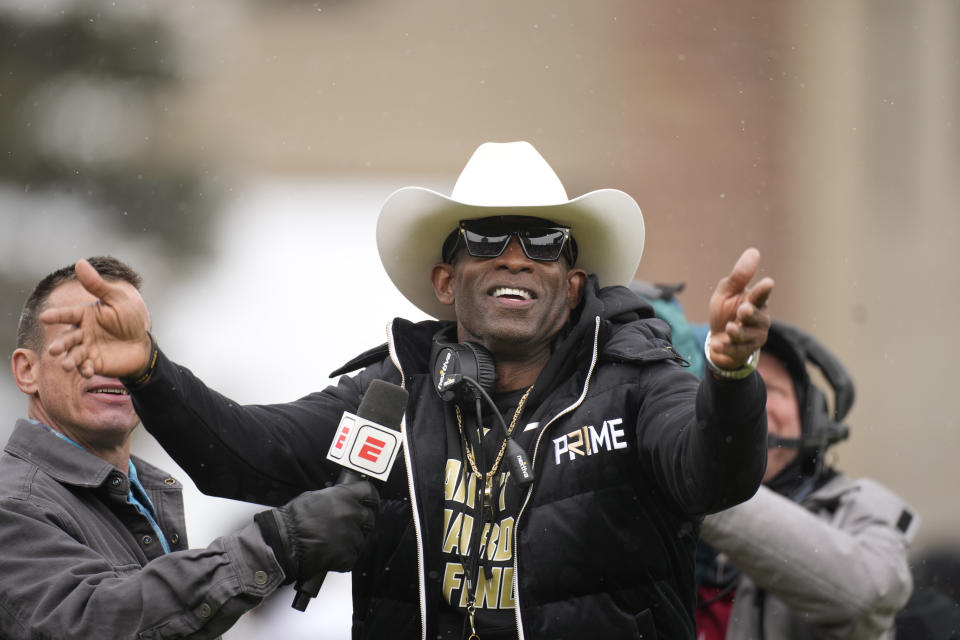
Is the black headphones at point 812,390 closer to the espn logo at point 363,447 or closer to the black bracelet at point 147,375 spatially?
the espn logo at point 363,447

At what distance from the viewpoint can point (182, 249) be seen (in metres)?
9.49

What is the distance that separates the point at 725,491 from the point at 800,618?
186 cm

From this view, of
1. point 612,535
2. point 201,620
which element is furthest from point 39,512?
point 612,535

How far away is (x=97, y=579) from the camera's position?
3.28 m

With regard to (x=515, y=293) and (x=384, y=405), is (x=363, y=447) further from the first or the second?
(x=515, y=293)

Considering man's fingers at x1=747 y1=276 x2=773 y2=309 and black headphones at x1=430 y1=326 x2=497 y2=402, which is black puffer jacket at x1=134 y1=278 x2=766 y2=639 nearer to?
black headphones at x1=430 y1=326 x2=497 y2=402

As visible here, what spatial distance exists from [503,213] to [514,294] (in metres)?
0.29

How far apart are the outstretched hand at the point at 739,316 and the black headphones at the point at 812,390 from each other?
7.91 feet

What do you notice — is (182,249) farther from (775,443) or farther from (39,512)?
(39,512)

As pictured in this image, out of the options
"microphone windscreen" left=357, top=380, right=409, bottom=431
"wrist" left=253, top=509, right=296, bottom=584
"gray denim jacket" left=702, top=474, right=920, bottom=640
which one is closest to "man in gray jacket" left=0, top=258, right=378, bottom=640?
Answer: "wrist" left=253, top=509, right=296, bottom=584

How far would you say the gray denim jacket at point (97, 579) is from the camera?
317cm

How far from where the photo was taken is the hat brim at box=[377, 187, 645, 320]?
412 centimetres

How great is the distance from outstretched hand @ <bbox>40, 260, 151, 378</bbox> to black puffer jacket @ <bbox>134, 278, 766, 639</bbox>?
0.14m

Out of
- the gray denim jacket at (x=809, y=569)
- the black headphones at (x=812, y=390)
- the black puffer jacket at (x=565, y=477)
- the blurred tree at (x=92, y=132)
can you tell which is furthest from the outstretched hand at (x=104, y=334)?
the blurred tree at (x=92, y=132)
